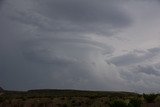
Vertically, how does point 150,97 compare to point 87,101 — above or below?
below

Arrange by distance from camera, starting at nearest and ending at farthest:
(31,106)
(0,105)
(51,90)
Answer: (31,106) < (0,105) < (51,90)

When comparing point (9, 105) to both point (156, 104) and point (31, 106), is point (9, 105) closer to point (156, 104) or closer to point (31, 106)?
point (31, 106)

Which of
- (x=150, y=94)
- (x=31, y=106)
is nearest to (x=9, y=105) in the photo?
(x=31, y=106)

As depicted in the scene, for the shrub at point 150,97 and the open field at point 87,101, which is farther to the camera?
the shrub at point 150,97

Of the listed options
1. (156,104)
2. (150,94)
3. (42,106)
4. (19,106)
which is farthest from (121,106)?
(19,106)

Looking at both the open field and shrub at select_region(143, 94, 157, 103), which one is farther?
shrub at select_region(143, 94, 157, 103)

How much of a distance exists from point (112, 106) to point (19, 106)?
20.0 metres

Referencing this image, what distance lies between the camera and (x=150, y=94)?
48.9 m

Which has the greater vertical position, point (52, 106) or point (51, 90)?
point (51, 90)

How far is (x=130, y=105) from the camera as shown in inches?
1558

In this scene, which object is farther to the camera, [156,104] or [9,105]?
[9,105]

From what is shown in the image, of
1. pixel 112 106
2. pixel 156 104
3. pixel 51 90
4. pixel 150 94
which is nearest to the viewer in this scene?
pixel 156 104

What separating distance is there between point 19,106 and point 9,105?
4.63ft

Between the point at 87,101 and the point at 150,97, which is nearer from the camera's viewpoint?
the point at 150,97
